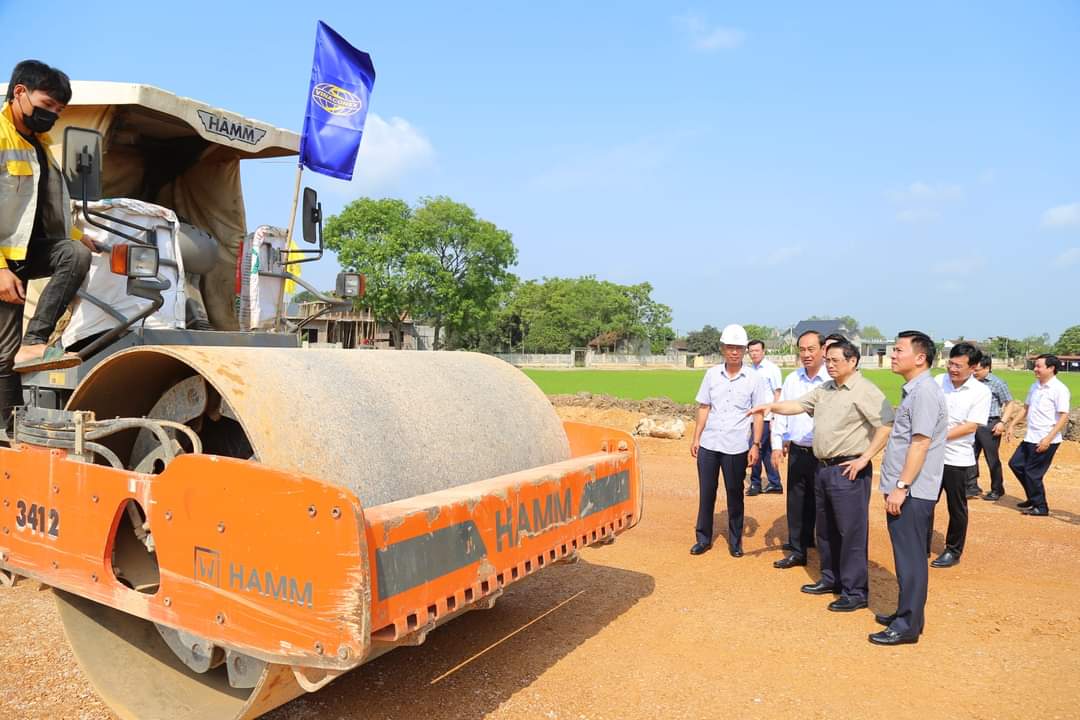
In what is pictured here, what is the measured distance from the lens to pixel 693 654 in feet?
13.8

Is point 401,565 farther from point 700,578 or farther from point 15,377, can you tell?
point 700,578

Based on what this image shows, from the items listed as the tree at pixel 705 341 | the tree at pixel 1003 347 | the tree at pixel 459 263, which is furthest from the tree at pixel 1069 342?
the tree at pixel 459 263

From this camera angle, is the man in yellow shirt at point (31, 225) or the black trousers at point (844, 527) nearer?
the man in yellow shirt at point (31, 225)

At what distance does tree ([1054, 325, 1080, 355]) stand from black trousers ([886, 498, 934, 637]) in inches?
3898

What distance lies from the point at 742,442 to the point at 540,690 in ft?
10.7

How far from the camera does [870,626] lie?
4.85m

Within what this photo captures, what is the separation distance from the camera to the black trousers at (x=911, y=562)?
4.52 m

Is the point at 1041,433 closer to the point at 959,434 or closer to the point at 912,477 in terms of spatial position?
the point at 959,434

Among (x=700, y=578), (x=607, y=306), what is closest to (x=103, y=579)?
(x=700, y=578)

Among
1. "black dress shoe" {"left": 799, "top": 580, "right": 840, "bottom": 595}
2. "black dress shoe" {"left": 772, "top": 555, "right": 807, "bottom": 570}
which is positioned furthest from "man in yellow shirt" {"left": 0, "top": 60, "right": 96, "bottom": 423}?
"black dress shoe" {"left": 772, "top": 555, "right": 807, "bottom": 570}

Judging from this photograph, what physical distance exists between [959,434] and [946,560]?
1018 mm

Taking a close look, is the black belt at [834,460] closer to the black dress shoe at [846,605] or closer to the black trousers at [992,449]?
the black dress shoe at [846,605]

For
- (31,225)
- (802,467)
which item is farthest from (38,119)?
(802,467)

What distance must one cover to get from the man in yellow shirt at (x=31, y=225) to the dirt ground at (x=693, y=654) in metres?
1.61
